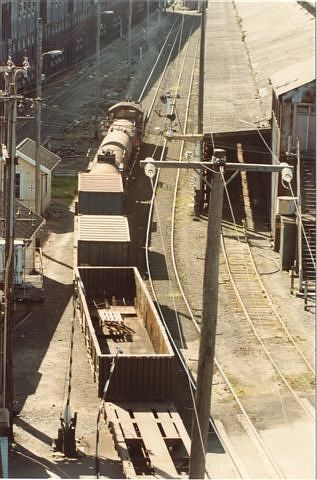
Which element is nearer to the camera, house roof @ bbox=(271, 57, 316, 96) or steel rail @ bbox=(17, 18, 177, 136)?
house roof @ bbox=(271, 57, 316, 96)

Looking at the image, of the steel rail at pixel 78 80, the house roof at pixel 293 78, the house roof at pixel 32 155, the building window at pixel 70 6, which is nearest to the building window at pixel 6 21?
the steel rail at pixel 78 80

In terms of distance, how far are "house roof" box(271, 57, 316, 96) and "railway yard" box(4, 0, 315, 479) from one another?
16.3 feet

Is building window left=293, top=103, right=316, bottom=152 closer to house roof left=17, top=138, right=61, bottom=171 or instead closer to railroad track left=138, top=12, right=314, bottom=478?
railroad track left=138, top=12, right=314, bottom=478

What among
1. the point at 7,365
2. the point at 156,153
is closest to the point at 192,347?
the point at 7,365

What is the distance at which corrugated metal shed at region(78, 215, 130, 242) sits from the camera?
1415 inches

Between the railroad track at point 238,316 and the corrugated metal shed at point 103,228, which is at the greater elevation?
the corrugated metal shed at point 103,228

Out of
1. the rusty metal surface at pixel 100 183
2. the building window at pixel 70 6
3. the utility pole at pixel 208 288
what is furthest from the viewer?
the building window at pixel 70 6

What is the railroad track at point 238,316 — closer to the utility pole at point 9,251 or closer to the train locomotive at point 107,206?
the train locomotive at point 107,206

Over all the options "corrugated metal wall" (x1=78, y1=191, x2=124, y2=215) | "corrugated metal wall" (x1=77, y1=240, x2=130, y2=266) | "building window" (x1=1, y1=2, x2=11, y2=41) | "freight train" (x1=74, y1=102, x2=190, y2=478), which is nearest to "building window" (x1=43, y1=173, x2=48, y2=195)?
"freight train" (x1=74, y1=102, x2=190, y2=478)

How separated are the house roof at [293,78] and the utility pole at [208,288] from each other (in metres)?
25.6

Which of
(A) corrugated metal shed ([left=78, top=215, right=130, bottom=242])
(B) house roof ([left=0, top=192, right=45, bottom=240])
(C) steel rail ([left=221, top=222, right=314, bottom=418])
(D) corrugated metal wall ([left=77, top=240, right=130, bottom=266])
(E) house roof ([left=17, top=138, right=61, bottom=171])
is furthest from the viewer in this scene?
(E) house roof ([left=17, top=138, right=61, bottom=171])

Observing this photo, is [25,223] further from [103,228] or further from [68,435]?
[68,435]

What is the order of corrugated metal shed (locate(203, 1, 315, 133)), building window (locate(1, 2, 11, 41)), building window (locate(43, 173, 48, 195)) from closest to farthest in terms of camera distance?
building window (locate(43, 173, 48, 195))
corrugated metal shed (locate(203, 1, 315, 133))
building window (locate(1, 2, 11, 41))

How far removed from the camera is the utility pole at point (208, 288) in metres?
16.4
